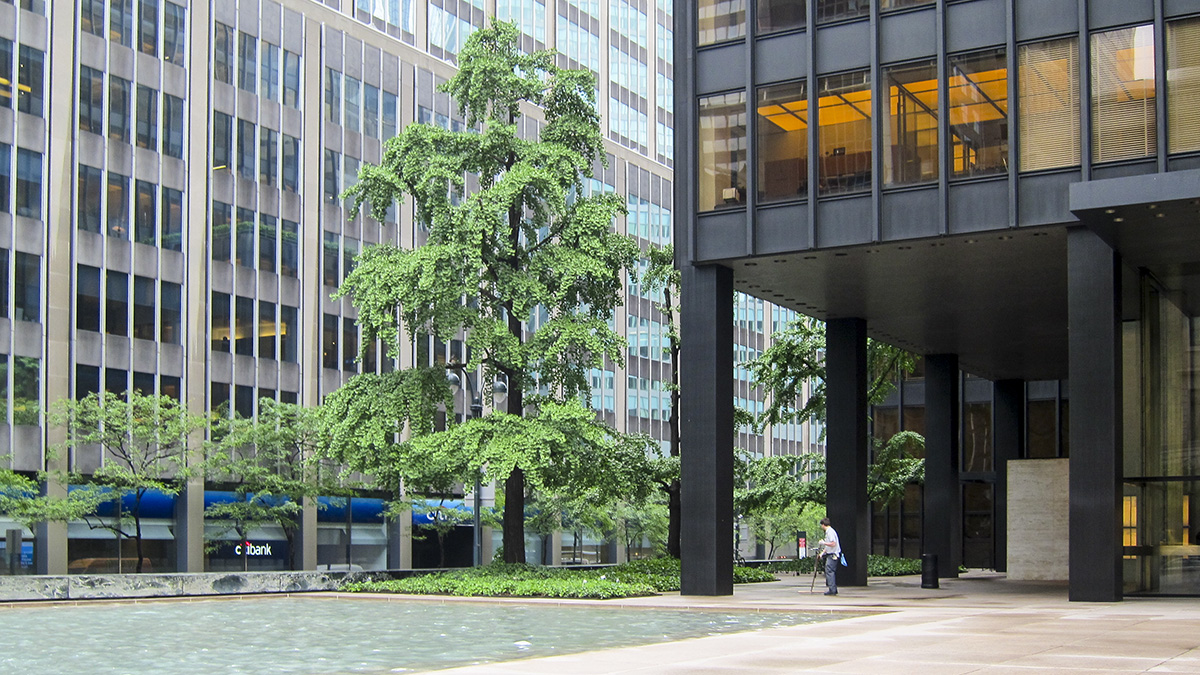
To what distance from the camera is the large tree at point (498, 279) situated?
34500 millimetres

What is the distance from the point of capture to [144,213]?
57.1m

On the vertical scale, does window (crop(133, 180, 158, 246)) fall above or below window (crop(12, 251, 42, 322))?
above

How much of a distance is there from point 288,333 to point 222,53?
13276 mm

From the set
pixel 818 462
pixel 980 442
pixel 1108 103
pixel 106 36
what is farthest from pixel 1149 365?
pixel 106 36

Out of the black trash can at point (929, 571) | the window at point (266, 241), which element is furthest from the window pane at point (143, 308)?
the black trash can at point (929, 571)

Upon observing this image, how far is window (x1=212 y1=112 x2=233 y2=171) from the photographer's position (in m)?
60.6

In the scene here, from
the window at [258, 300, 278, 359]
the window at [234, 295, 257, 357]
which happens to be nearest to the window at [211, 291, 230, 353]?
the window at [234, 295, 257, 357]

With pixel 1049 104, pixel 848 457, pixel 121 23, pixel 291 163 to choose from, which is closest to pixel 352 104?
pixel 291 163

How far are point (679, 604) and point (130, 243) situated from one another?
36911mm

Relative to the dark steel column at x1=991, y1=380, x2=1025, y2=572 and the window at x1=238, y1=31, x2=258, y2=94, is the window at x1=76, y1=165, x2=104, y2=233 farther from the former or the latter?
the dark steel column at x1=991, y1=380, x2=1025, y2=572

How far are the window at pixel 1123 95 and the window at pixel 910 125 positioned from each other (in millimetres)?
3357

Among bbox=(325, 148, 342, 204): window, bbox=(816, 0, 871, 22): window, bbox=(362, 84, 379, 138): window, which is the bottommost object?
bbox=(816, 0, 871, 22): window

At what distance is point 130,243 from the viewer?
56.3m

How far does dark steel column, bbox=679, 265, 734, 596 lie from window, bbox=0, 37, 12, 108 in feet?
109
